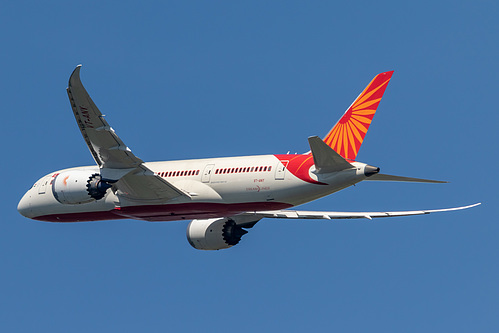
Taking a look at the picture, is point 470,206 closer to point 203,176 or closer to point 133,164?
point 203,176

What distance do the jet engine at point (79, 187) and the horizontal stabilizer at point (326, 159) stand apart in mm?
Answer: 9798

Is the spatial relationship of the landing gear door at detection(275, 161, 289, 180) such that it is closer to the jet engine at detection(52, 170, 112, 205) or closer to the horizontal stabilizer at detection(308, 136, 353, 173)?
the horizontal stabilizer at detection(308, 136, 353, 173)

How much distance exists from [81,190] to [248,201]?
7643mm

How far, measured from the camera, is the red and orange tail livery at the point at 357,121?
42.5 meters

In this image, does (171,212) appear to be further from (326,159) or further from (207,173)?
(326,159)

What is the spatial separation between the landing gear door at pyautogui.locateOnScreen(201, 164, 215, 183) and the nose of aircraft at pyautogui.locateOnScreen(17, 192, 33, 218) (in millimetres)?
10335

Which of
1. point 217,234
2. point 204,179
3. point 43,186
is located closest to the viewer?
point 204,179

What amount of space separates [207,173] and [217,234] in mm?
5884

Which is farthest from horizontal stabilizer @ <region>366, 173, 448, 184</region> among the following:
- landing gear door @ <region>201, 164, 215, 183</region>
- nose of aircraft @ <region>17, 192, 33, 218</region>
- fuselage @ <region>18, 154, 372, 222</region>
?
nose of aircraft @ <region>17, 192, 33, 218</region>

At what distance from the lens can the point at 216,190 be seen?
43.3m

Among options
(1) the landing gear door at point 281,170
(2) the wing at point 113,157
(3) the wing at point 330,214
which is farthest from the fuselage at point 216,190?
(3) the wing at point 330,214

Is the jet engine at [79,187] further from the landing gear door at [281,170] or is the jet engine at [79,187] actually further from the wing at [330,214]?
the wing at [330,214]

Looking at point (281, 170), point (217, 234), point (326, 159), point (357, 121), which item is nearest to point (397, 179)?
point (326, 159)

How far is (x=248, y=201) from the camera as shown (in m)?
42.7
